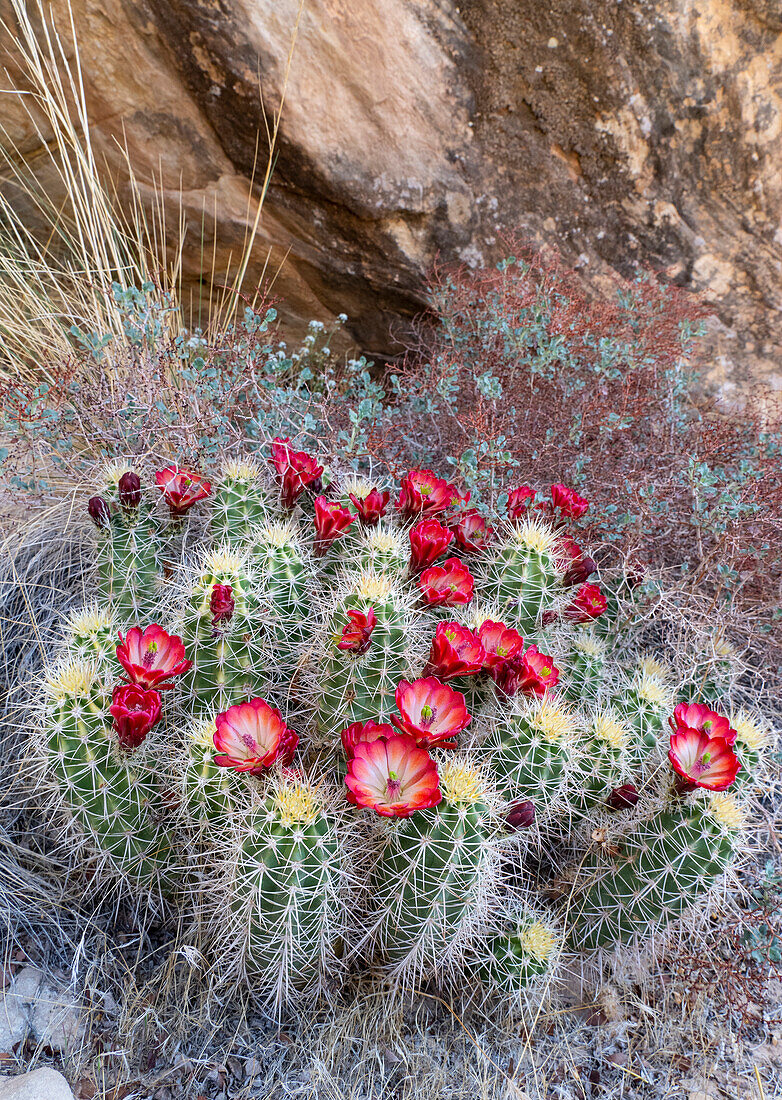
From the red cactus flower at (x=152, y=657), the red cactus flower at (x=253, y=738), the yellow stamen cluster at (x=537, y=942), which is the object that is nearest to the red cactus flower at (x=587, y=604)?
the yellow stamen cluster at (x=537, y=942)

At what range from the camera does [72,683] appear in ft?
4.88

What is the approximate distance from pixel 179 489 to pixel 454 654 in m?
0.92

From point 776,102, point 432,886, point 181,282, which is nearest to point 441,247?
point 181,282

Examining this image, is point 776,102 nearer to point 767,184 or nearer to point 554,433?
point 767,184

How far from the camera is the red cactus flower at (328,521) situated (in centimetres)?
175

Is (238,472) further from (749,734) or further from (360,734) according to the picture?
(749,734)

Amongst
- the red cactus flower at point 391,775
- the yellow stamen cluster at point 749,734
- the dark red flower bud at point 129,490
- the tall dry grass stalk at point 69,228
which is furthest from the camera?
the tall dry grass stalk at point 69,228

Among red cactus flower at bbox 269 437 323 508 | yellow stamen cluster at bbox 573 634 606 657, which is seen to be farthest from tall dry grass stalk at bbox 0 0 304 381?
yellow stamen cluster at bbox 573 634 606 657

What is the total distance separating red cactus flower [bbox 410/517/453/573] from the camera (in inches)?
66.2

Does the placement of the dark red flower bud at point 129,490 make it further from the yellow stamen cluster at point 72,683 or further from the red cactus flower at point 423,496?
the red cactus flower at point 423,496

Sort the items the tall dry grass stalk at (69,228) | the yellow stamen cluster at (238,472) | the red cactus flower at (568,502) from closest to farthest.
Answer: the yellow stamen cluster at (238,472)
the red cactus flower at (568,502)
the tall dry grass stalk at (69,228)

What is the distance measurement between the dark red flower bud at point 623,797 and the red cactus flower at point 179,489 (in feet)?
4.20

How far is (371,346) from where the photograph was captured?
3.81m

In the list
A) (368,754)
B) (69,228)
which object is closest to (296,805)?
(368,754)
